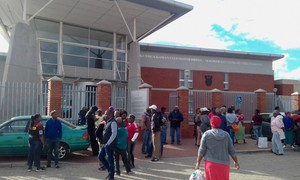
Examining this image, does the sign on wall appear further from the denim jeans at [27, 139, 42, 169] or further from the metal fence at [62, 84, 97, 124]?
the denim jeans at [27, 139, 42, 169]

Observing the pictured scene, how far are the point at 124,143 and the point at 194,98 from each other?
9958 millimetres

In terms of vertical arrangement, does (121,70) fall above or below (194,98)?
above

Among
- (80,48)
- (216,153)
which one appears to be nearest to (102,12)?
(80,48)

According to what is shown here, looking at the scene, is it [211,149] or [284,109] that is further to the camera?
[284,109]

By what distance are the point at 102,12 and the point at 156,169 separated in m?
12.8

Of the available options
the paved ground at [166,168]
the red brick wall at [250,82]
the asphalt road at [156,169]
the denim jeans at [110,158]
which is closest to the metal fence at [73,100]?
the paved ground at [166,168]

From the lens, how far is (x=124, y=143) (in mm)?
8070

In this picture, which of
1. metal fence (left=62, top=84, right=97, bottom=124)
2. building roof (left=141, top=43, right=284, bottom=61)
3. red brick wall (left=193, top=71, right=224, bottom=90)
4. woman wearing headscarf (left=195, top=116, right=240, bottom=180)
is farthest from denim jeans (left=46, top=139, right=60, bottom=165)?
red brick wall (left=193, top=71, right=224, bottom=90)

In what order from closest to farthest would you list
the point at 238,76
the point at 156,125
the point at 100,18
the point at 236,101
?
the point at 156,125 < the point at 236,101 < the point at 100,18 < the point at 238,76

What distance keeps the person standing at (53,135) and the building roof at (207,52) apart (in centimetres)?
1741

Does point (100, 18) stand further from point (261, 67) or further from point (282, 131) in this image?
point (261, 67)

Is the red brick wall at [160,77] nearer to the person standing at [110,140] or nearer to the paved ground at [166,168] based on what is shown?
the paved ground at [166,168]

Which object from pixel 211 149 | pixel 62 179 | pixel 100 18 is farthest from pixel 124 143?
pixel 100 18

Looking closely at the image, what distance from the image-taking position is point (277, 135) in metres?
12.3
